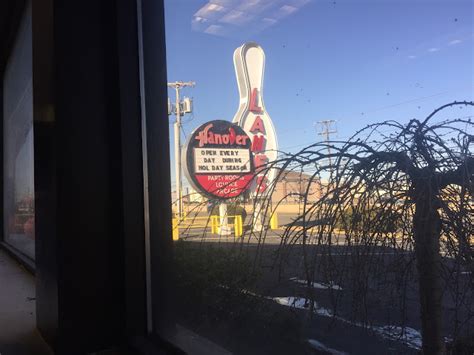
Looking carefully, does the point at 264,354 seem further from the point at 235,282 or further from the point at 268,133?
the point at 268,133

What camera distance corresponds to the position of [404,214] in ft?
4.75

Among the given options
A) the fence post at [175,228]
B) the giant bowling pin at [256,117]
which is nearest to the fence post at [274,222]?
the giant bowling pin at [256,117]

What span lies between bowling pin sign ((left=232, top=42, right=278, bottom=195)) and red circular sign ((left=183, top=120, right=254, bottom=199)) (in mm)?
42

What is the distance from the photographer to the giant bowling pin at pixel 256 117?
161 cm

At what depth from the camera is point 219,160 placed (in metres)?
1.93

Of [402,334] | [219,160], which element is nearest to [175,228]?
[219,160]

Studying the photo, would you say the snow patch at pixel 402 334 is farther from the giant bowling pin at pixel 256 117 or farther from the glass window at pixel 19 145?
the glass window at pixel 19 145

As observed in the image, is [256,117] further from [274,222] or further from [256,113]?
[274,222]

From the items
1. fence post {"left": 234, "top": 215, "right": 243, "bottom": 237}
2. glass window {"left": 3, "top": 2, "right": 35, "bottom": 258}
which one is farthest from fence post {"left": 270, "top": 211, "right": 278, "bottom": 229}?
glass window {"left": 3, "top": 2, "right": 35, "bottom": 258}

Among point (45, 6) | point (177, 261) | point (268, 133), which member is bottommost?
point (177, 261)

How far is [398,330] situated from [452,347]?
17 centimetres

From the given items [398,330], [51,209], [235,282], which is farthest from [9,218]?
[398,330]

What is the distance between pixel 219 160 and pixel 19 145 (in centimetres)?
428

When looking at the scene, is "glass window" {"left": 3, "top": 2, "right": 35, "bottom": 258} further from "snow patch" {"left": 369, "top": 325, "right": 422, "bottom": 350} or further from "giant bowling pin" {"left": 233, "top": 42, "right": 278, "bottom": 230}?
"snow patch" {"left": 369, "top": 325, "right": 422, "bottom": 350}
